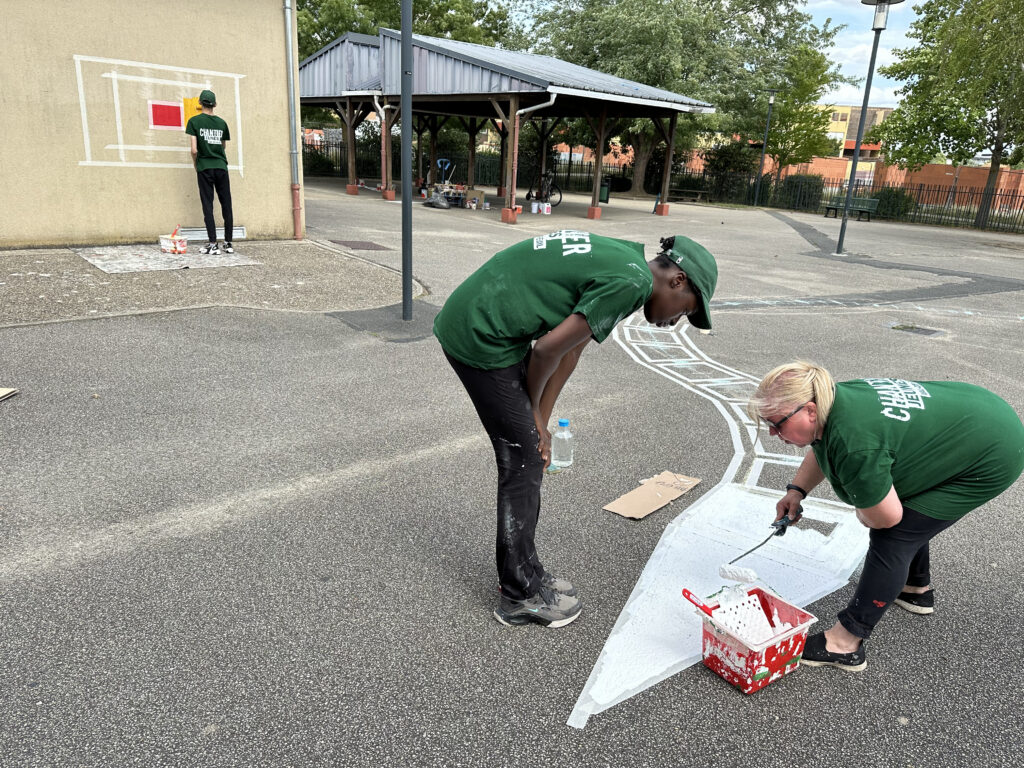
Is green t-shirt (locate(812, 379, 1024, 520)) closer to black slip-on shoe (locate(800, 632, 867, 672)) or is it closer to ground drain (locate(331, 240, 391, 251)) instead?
black slip-on shoe (locate(800, 632, 867, 672))

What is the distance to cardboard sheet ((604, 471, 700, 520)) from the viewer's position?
398cm

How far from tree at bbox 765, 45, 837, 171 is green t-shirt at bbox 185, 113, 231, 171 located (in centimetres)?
3533

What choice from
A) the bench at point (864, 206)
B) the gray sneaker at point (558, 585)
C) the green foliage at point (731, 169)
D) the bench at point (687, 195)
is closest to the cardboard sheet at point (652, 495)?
the gray sneaker at point (558, 585)

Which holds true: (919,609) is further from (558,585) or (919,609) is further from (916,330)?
(916,330)

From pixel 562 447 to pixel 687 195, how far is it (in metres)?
33.4

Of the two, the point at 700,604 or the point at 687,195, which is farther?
the point at 687,195

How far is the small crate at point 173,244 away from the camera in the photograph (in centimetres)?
1009

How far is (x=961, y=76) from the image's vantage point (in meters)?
21.4

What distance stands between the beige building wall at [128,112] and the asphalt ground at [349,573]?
315cm

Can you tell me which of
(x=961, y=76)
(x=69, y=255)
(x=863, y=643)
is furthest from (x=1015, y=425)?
(x=961, y=76)

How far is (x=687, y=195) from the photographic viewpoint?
35406 millimetres

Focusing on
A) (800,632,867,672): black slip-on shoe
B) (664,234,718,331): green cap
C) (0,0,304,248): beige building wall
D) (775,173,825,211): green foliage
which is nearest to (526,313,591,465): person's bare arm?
(664,234,718,331): green cap

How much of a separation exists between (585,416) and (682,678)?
2893 mm

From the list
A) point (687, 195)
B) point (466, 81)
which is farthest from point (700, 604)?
point (687, 195)
